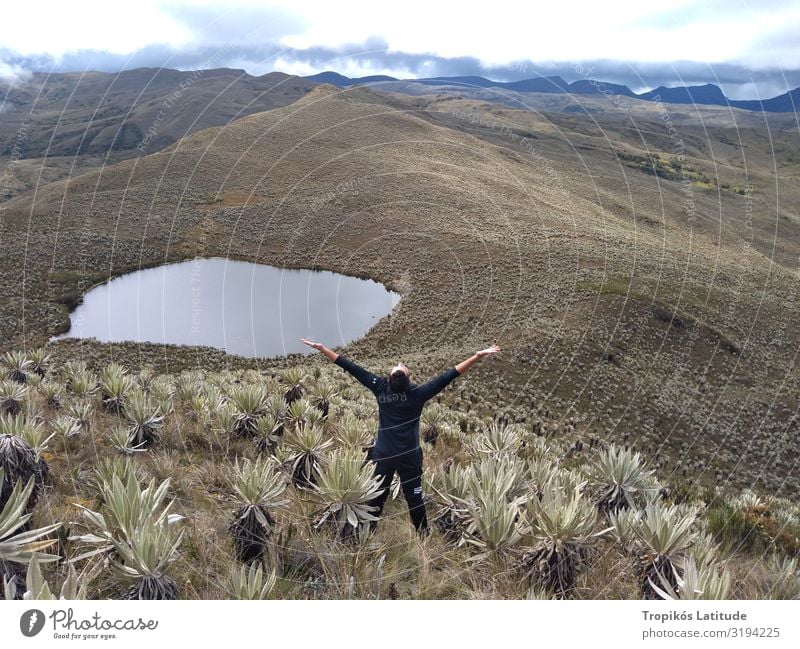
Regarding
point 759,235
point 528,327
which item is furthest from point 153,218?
point 759,235

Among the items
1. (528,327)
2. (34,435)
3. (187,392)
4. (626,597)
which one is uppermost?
(34,435)

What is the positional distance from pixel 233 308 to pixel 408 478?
117 feet

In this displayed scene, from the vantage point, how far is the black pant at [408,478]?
5531 mm

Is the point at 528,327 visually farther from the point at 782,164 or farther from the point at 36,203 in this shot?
the point at 782,164

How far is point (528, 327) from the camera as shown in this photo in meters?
34.0

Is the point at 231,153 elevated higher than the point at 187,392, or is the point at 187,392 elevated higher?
the point at 231,153

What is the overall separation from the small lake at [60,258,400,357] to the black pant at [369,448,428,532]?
27518 millimetres

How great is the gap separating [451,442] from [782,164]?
229611mm

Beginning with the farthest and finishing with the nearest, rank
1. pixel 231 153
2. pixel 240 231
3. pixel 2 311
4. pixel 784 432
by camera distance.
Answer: pixel 231 153 → pixel 240 231 → pixel 2 311 → pixel 784 432

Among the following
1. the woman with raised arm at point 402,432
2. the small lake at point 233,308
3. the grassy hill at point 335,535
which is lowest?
the small lake at point 233,308

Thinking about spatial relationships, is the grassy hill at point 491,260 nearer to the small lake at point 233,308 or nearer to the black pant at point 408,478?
the small lake at point 233,308

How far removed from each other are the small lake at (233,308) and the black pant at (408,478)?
2752 cm

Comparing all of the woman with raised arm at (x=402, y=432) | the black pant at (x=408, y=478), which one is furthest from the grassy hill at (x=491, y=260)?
the woman with raised arm at (x=402, y=432)

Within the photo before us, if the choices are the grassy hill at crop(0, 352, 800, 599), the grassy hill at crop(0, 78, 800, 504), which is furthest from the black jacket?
the grassy hill at crop(0, 78, 800, 504)
